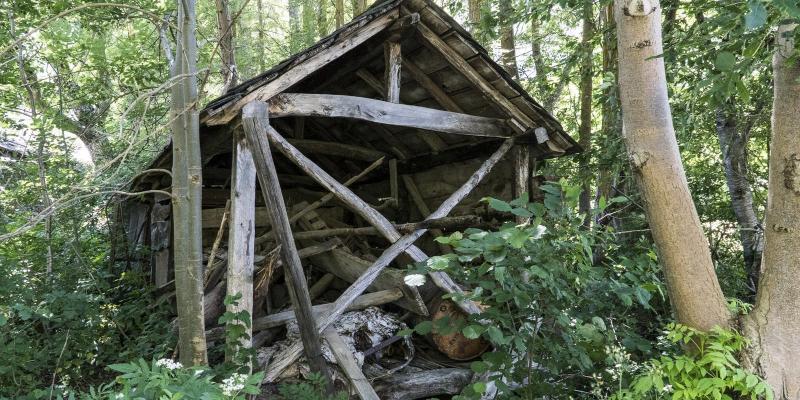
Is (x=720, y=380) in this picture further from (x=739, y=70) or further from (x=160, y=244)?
(x=160, y=244)

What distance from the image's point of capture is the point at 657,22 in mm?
2170

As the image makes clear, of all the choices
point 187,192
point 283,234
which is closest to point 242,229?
point 283,234

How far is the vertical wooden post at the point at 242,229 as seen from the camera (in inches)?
135

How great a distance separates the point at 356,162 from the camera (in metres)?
6.89

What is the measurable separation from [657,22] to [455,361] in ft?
11.6

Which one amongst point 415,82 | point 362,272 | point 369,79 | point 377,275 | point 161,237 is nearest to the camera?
point 377,275

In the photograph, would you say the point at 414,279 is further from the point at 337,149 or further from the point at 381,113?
the point at 337,149

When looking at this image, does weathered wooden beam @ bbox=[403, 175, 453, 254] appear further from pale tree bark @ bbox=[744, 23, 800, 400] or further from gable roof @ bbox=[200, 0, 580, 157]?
pale tree bark @ bbox=[744, 23, 800, 400]

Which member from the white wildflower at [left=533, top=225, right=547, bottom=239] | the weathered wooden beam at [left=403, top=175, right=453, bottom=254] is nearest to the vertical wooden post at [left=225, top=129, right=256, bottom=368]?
the white wildflower at [left=533, top=225, right=547, bottom=239]

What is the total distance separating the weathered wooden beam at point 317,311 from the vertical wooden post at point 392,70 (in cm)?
177

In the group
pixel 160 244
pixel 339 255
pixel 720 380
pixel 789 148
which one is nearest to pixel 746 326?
pixel 720 380

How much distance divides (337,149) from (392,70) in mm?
1946

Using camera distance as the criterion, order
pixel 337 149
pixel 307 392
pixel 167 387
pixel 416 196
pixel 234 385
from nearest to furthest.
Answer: pixel 167 387, pixel 234 385, pixel 307 392, pixel 337 149, pixel 416 196

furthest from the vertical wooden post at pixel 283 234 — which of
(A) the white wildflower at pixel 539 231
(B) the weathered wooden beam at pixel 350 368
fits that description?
(A) the white wildflower at pixel 539 231
